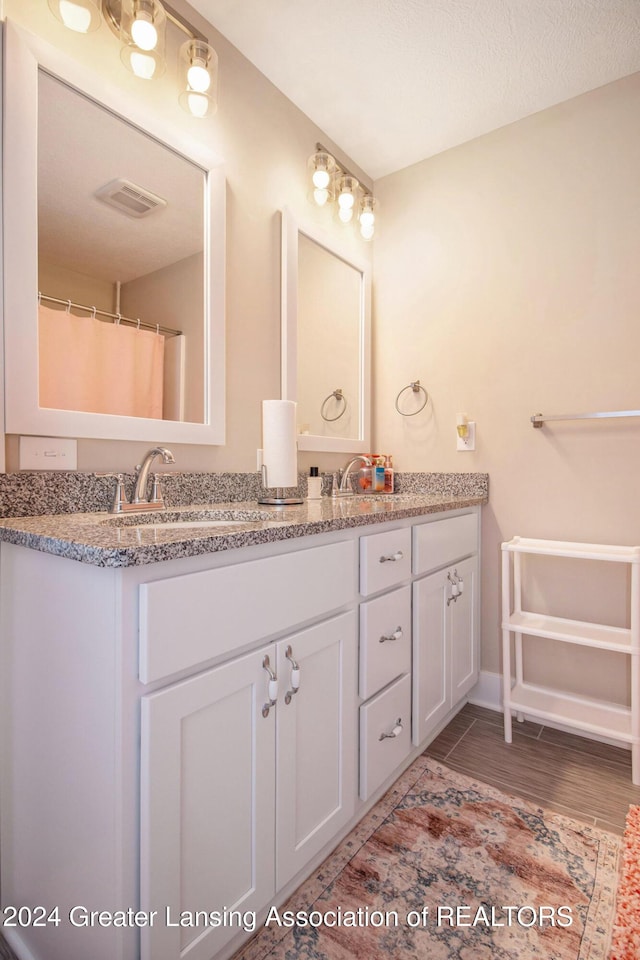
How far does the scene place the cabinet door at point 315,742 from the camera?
1.00m

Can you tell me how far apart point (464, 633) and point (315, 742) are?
0.95 meters

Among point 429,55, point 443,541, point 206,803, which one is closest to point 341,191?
point 429,55

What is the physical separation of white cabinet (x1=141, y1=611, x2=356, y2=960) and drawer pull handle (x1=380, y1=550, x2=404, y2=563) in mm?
215

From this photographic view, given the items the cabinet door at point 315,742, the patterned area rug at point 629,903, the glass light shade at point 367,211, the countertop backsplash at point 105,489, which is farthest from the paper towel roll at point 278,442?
the patterned area rug at point 629,903

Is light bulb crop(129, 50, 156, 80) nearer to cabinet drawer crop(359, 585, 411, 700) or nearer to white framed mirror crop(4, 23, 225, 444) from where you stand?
white framed mirror crop(4, 23, 225, 444)

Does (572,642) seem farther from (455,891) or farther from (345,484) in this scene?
(345,484)

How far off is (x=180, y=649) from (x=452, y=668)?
127cm

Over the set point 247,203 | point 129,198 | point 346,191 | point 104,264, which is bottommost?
point 104,264

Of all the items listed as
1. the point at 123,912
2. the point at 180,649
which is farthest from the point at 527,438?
the point at 123,912

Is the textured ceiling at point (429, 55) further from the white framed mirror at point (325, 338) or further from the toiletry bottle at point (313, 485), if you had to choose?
the toiletry bottle at point (313, 485)

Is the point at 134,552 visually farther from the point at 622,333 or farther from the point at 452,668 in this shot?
the point at 622,333

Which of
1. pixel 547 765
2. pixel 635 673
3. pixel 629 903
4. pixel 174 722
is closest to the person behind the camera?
pixel 174 722

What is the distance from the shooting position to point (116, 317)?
1302 millimetres

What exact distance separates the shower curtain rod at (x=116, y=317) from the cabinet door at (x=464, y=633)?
1252 mm
